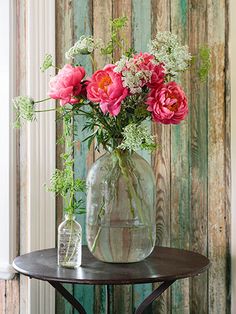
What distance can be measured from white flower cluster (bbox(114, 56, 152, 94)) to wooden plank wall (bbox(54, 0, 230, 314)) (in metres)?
0.49

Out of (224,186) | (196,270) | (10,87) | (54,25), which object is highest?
(54,25)

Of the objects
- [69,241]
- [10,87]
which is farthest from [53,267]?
[10,87]

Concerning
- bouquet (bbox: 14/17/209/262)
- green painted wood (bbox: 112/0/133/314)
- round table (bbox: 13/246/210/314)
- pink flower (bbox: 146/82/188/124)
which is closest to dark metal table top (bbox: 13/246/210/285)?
round table (bbox: 13/246/210/314)

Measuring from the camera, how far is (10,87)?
6.97ft

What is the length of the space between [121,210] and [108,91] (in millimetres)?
381

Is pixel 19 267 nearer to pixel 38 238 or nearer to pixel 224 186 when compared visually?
pixel 38 238

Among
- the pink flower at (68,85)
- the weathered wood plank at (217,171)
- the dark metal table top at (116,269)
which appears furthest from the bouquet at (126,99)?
the weathered wood plank at (217,171)

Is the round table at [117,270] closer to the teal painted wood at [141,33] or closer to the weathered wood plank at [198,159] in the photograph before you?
the weathered wood plank at [198,159]

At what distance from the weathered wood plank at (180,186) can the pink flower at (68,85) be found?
0.55 meters

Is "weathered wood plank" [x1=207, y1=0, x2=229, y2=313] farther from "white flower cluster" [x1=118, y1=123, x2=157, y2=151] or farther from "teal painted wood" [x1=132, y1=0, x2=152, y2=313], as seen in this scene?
"white flower cluster" [x1=118, y1=123, x2=157, y2=151]

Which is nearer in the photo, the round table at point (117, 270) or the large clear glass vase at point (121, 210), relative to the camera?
the round table at point (117, 270)

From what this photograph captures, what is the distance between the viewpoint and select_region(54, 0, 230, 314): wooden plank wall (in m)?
2.03

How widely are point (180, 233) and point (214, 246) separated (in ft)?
0.46

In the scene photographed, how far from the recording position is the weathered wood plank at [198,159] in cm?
205
